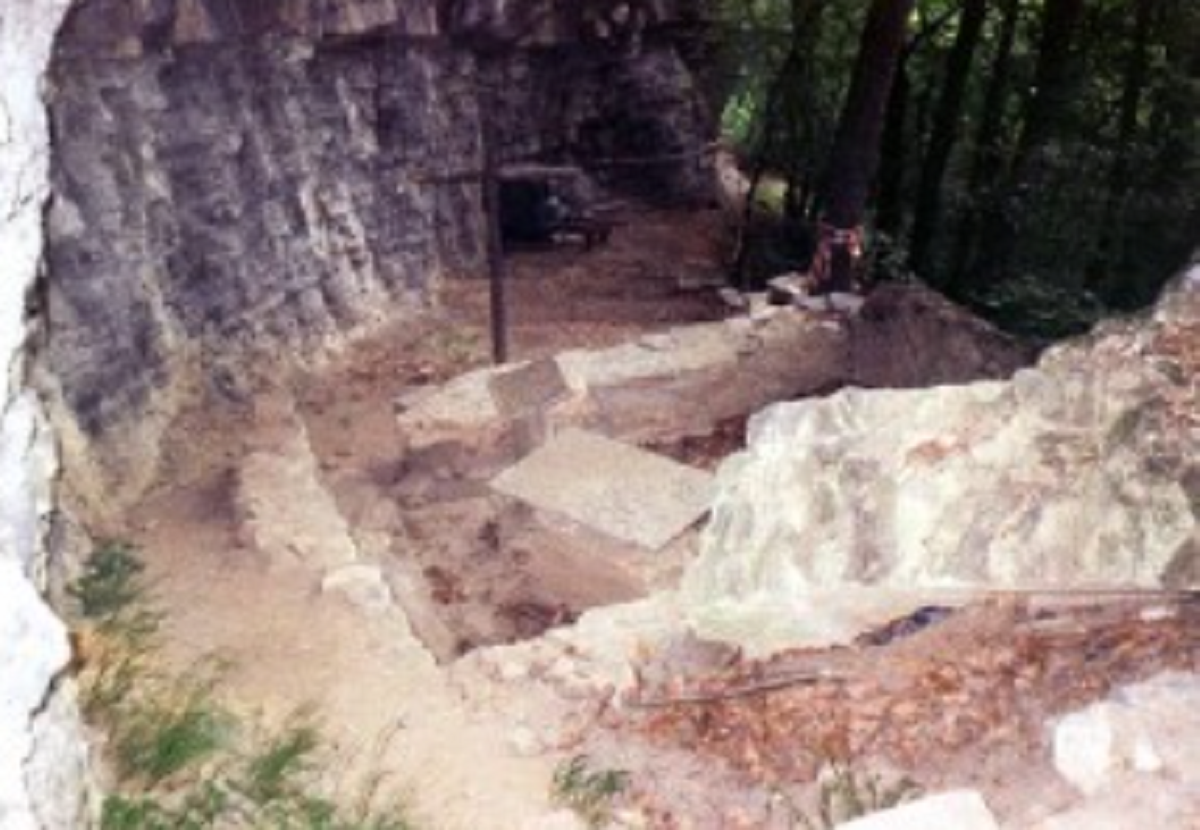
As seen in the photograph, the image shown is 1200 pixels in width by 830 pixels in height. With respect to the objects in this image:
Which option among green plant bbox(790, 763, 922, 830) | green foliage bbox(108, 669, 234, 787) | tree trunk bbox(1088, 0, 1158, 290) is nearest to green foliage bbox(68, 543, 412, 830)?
green foliage bbox(108, 669, 234, 787)

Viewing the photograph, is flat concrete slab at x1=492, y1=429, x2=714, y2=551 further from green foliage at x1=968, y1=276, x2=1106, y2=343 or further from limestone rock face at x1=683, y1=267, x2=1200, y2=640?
green foliage at x1=968, y1=276, x2=1106, y2=343

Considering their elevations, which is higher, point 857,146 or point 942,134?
point 857,146

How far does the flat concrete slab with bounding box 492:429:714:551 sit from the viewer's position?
273 inches

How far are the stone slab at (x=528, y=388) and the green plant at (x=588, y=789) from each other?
11.8 feet

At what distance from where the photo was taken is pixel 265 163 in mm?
9758

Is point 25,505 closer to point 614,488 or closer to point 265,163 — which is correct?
point 614,488

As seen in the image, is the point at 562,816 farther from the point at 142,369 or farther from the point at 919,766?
the point at 142,369

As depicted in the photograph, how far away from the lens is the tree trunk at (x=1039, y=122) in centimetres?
1356

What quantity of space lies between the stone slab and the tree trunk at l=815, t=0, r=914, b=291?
4.03 m

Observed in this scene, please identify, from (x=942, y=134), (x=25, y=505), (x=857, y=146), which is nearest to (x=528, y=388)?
(x=857, y=146)

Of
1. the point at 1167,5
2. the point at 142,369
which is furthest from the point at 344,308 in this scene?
the point at 1167,5

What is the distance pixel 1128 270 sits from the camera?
12836 mm

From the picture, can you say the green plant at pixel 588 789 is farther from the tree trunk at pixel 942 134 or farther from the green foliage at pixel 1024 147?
the tree trunk at pixel 942 134

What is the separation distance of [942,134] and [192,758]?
13.1 metres
